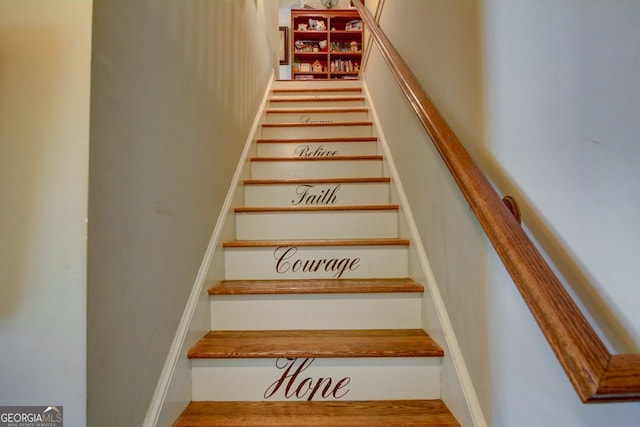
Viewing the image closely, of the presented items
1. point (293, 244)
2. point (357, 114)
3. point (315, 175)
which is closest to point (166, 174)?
point (293, 244)

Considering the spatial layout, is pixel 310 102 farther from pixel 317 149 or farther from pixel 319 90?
pixel 317 149

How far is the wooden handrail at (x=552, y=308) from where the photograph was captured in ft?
1.23

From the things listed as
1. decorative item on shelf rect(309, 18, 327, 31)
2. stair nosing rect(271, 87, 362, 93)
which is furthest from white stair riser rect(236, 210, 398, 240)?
decorative item on shelf rect(309, 18, 327, 31)

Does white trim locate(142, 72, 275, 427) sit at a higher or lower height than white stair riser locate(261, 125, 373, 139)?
lower

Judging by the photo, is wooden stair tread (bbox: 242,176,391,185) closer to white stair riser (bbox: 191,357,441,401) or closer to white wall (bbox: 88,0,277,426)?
white wall (bbox: 88,0,277,426)

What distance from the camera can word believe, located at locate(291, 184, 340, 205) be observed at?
1.78 m

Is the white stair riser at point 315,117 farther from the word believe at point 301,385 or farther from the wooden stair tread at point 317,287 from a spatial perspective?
the word believe at point 301,385

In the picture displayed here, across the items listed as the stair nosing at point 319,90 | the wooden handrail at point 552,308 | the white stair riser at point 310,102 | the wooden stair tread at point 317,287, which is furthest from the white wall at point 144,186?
the stair nosing at point 319,90

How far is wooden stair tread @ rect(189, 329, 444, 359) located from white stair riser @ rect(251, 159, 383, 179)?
1065 mm

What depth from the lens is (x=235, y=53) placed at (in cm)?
175

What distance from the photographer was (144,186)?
0.79 m

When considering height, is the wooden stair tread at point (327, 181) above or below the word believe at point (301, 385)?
above

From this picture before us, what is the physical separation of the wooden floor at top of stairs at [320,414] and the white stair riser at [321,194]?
41.3 inches

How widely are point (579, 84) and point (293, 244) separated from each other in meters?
1.11
